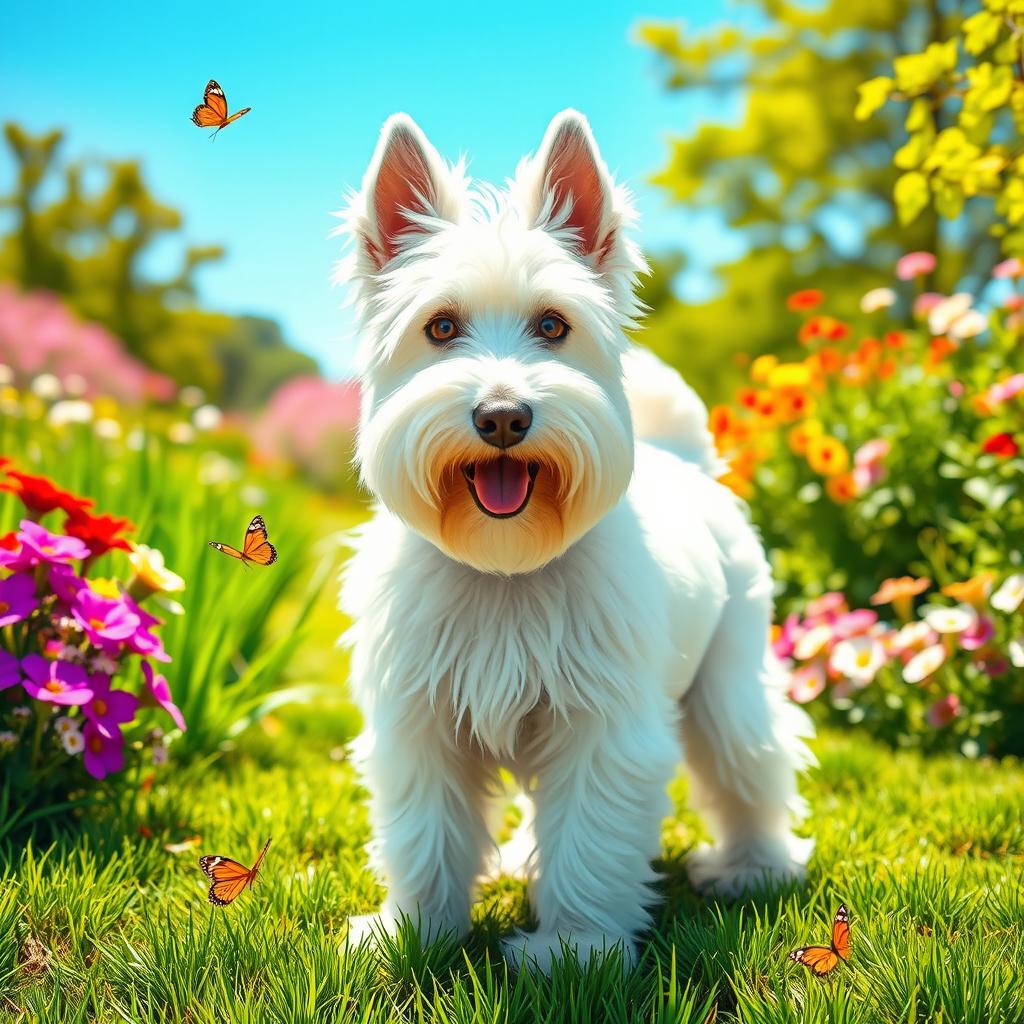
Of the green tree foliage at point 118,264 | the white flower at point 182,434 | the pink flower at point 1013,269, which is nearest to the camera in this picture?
the pink flower at point 1013,269

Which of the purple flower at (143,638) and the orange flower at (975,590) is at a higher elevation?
the orange flower at (975,590)

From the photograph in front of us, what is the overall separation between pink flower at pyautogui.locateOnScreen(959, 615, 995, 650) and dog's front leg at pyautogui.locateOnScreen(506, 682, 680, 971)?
2661mm

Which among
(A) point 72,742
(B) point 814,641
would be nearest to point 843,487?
(B) point 814,641

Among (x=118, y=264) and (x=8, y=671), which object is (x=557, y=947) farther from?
(x=118, y=264)

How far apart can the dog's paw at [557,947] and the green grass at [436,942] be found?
59mm

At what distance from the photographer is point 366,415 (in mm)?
2818

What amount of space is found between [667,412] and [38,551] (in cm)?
222

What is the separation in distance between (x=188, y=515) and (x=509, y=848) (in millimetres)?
2310

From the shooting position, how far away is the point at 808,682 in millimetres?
5574

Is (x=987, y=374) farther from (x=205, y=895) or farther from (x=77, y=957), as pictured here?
(x=77, y=957)

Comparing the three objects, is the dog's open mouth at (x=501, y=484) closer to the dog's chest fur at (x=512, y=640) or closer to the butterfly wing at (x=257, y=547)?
the dog's chest fur at (x=512, y=640)

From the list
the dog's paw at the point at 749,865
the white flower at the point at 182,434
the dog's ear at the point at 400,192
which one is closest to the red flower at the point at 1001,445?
the dog's paw at the point at 749,865

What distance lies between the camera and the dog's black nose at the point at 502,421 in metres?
2.38

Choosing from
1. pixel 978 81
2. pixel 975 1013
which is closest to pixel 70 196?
pixel 978 81
